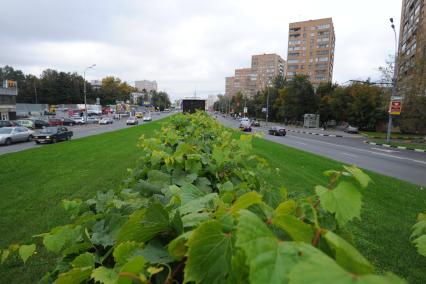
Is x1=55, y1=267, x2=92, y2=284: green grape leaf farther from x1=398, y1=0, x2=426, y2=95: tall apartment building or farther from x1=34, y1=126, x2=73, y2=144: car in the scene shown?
x1=398, y1=0, x2=426, y2=95: tall apartment building

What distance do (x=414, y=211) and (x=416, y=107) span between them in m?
28.4

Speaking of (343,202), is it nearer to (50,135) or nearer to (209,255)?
(209,255)

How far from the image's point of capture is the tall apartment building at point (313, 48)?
355ft

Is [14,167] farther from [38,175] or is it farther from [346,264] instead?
[346,264]

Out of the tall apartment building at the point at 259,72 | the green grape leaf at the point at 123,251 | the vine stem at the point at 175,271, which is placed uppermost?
the tall apartment building at the point at 259,72

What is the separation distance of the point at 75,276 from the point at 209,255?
507 millimetres

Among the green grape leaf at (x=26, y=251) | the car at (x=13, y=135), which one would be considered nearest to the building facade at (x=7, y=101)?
the car at (x=13, y=135)

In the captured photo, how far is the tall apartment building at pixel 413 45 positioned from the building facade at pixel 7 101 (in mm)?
63210

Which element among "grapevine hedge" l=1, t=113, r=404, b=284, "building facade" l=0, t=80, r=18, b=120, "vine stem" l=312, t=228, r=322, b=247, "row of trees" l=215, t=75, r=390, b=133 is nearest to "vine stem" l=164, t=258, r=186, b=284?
"grapevine hedge" l=1, t=113, r=404, b=284

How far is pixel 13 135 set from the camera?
80.0 feet

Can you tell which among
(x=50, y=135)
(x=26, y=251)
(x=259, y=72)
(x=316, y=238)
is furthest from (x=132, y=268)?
(x=259, y=72)

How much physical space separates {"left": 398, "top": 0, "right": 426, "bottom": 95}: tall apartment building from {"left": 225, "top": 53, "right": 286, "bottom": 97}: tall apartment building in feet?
263

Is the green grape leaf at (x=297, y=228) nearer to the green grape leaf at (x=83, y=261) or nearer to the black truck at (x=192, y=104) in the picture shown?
the green grape leaf at (x=83, y=261)

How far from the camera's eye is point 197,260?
0.74 metres
